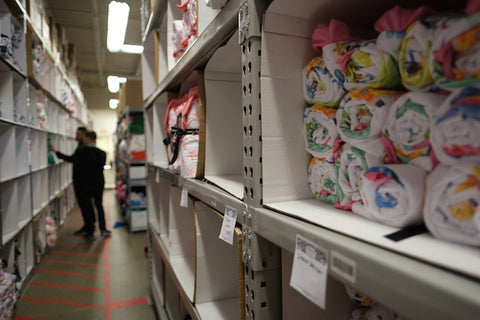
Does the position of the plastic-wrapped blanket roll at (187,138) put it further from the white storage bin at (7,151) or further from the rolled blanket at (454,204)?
the white storage bin at (7,151)

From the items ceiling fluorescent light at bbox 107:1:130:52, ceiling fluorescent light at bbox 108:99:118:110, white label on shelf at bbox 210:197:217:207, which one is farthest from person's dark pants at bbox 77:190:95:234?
ceiling fluorescent light at bbox 108:99:118:110

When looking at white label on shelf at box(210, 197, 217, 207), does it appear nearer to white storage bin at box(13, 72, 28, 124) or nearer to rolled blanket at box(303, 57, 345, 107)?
rolled blanket at box(303, 57, 345, 107)

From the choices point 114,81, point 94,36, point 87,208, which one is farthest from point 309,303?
point 114,81

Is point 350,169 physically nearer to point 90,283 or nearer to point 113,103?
point 90,283

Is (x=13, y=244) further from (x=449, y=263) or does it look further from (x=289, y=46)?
(x=449, y=263)

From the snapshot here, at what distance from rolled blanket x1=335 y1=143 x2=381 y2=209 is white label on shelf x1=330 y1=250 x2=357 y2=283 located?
0.19 meters

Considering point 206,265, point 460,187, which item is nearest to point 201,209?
point 206,265

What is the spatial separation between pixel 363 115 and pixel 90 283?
11.1 ft

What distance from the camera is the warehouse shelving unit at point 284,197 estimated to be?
0.36m

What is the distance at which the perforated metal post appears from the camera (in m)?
0.70

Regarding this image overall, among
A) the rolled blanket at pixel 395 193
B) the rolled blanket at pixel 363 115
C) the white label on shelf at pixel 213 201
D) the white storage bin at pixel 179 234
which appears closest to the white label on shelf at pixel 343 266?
the rolled blanket at pixel 395 193

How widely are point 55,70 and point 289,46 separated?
181 inches

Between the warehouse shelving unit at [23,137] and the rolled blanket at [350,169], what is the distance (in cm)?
258

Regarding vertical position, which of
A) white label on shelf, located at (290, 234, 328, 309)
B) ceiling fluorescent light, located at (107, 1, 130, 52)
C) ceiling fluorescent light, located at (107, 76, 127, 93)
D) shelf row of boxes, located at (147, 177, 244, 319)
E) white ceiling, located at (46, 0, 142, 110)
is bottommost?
shelf row of boxes, located at (147, 177, 244, 319)
